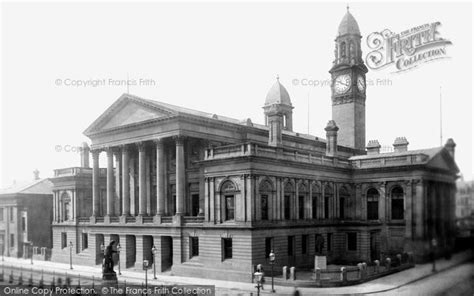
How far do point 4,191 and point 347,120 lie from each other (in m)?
47.4

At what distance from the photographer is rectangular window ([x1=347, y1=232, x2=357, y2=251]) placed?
5108 centimetres

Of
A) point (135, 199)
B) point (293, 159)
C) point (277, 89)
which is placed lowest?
point (135, 199)

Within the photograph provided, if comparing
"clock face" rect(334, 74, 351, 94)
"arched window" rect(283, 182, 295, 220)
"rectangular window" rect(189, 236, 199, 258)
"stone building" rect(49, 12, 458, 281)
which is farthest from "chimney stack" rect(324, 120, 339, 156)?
"rectangular window" rect(189, 236, 199, 258)

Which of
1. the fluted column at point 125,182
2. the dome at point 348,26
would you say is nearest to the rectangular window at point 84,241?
the fluted column at point 125,182

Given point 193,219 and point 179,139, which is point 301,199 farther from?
point 179,139

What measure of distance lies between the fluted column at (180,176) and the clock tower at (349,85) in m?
26.9

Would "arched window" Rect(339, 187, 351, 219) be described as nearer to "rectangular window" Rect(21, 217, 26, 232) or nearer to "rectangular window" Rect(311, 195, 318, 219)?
"rectangular window" Rect(311, 195, 318, 219)

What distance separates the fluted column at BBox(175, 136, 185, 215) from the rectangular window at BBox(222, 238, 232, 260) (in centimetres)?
632

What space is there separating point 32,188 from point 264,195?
134ft

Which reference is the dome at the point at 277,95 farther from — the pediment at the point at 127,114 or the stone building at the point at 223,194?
the pediment at the point at 127,114

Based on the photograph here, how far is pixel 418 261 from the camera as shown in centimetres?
1340

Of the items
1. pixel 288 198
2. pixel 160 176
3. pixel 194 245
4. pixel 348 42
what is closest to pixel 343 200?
pixel 288 198

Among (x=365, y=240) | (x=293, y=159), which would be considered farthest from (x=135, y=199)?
(x=365, y=240)

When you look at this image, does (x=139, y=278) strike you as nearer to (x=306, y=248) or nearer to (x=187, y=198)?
(x=187, y=198)
